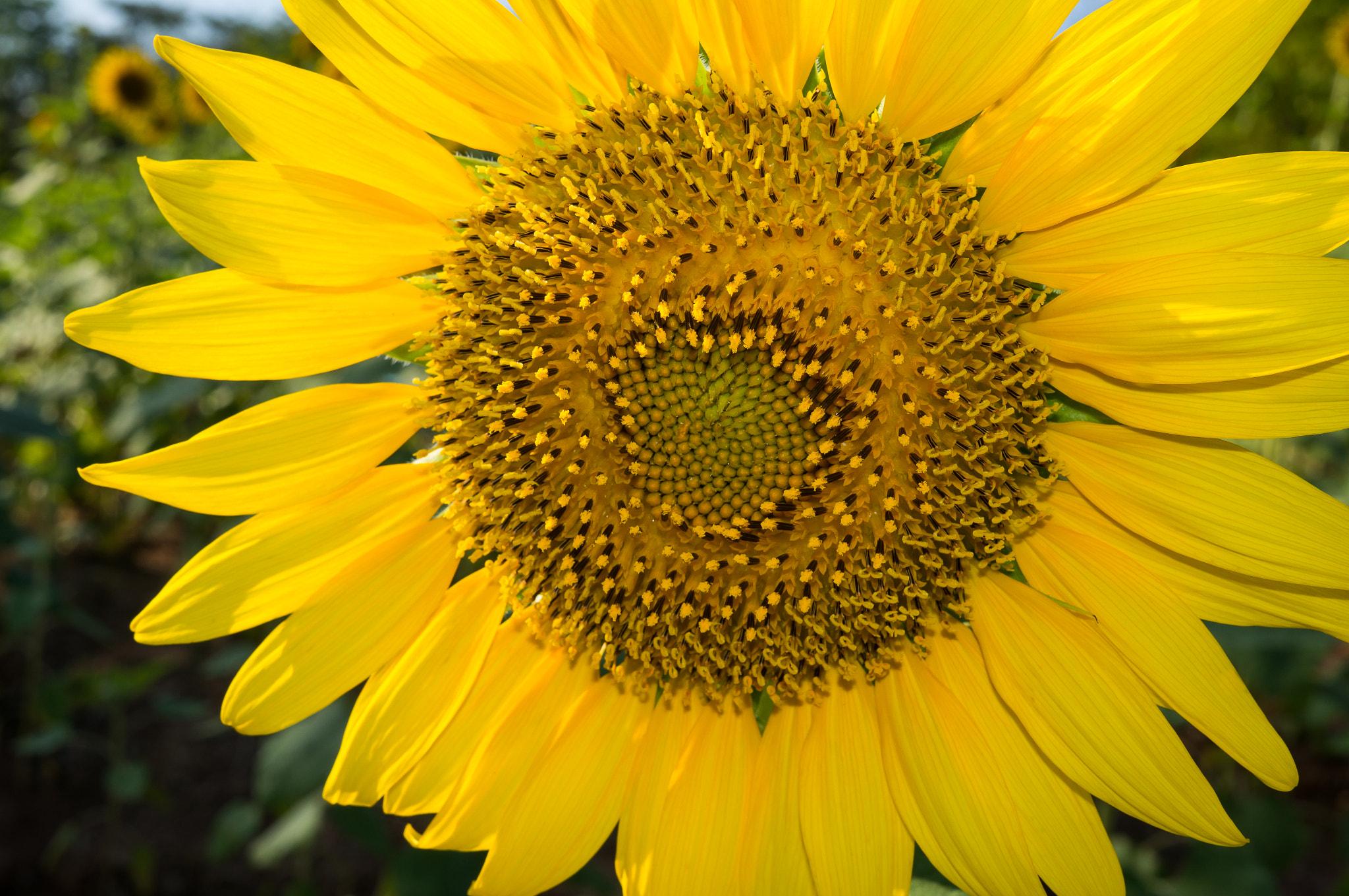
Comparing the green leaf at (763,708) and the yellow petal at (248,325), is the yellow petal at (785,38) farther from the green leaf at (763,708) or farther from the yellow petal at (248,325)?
the green leaf at (763,708)

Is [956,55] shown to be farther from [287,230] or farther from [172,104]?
[172,104]

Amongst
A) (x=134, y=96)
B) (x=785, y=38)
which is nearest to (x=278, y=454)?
(x=785, y=38)

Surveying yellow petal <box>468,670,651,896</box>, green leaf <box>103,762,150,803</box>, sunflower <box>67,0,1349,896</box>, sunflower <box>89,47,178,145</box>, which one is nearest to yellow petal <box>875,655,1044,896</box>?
sunflower <box>67,0,1349,896</box>

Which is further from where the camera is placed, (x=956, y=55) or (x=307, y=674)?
(x=307, y=674)

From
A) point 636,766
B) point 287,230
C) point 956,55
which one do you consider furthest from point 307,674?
point 956,55

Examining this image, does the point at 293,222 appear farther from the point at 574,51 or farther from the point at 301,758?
the point at 301,758

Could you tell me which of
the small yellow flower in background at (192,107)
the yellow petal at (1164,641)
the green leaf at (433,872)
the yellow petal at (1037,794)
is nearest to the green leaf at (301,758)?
the green leaf at (433,872)

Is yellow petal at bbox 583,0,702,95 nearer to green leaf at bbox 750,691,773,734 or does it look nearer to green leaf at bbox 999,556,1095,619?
green leaf at bbox 999,556,1095,619
